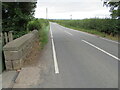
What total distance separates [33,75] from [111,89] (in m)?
2.61

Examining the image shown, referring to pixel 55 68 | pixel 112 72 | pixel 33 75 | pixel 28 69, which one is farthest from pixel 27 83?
pixel 112 72

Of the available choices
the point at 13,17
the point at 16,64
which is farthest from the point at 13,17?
the point at 16,64

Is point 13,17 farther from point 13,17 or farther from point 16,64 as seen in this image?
point 16,64

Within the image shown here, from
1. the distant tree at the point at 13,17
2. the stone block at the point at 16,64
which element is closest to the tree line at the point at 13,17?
the distant tree at the point at 13,17

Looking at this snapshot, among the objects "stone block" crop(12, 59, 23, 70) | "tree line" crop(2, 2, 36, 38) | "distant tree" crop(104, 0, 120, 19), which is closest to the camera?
"stone block" crop(12, 59, 23, 70)

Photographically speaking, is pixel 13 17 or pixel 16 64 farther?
pixel 13 17

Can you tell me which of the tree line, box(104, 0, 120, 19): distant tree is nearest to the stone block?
the tree line

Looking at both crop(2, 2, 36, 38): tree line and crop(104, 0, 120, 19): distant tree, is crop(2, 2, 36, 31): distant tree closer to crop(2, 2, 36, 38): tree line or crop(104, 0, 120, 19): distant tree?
crop(2, 2, 36, 38): tree line

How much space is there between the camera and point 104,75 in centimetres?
494

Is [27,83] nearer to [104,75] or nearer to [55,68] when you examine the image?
[55,68]

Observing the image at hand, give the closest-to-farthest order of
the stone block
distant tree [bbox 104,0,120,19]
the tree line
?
the stone block → the tree line → distant tree [bbox 104,0,120,19]

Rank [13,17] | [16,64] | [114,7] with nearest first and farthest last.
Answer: [16,64], [13,17], [114,7]

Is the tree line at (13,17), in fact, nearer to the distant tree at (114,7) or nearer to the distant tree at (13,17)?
the distant tree at (13,17)

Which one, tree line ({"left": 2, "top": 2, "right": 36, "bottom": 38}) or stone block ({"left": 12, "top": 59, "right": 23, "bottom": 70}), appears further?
tree line ({"left": 2, "top": 2, "right": 36, "bottom": 38})
